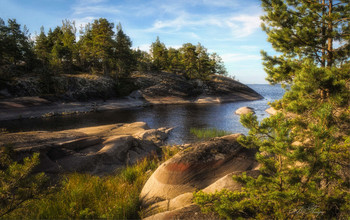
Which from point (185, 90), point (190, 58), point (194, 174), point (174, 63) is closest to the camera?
point (194, 174)

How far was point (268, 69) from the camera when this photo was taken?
11.2m

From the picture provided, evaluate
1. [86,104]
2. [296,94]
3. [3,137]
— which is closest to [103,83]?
[86,104]

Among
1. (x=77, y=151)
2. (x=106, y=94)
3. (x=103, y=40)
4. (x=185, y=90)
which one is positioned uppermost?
(x=103, y=40)

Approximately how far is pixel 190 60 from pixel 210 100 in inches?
653

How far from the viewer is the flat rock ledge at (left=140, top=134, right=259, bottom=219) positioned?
527cm

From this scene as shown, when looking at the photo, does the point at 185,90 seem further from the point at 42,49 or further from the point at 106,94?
the point at 42,49

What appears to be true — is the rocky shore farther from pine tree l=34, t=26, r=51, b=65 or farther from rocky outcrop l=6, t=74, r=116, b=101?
pine tree l=34, t=26, r=51, b=65

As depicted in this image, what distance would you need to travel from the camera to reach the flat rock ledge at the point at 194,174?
527 cm

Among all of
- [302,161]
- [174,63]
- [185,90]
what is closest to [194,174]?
[302,161]

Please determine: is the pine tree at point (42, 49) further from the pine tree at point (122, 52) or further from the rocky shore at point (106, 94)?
the pine tree at point (122, 52)

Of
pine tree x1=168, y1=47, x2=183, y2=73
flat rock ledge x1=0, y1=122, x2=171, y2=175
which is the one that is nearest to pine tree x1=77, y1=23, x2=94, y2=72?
pine tree x1=168, y1=47, x2=183, y2=73

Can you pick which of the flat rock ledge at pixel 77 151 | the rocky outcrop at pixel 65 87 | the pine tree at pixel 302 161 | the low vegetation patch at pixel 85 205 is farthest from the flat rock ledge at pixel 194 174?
the rocky outcrop at pixel 65 87

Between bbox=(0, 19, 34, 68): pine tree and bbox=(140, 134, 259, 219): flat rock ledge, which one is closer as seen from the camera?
bbox=(140, 134, 259, 219): flat rock ledge

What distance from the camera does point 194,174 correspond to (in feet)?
21.5
